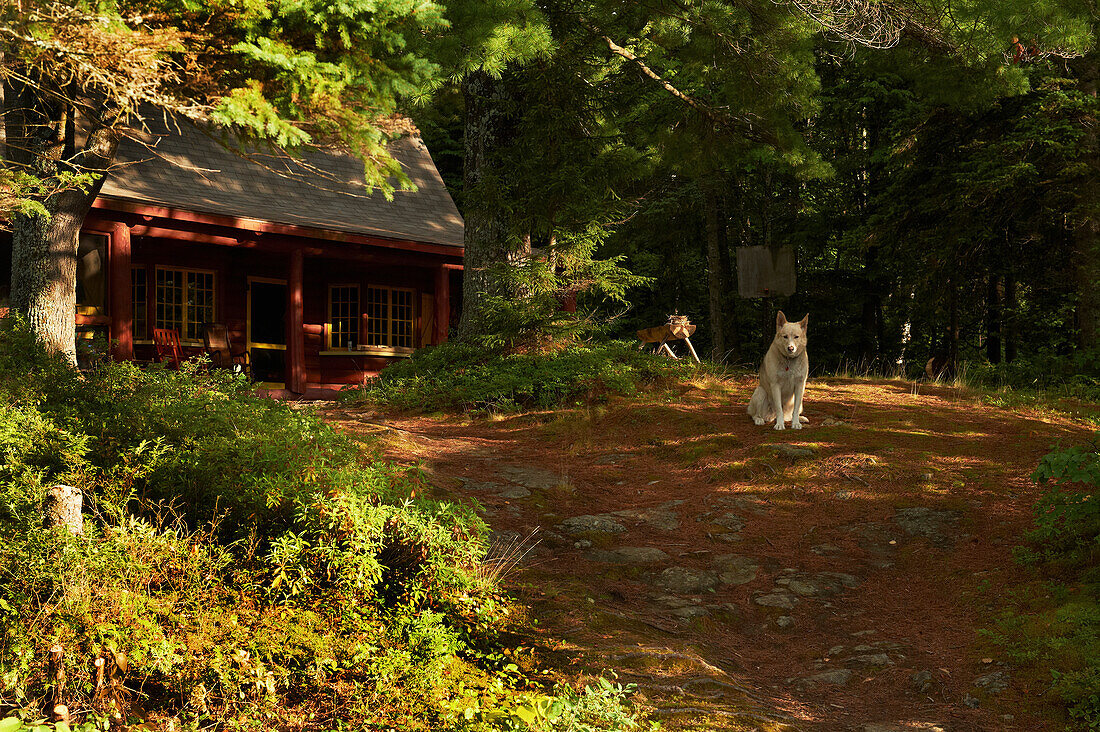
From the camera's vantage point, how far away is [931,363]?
18.0 meters

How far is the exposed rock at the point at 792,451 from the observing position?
323 inches

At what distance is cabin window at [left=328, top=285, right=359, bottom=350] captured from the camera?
18672mm

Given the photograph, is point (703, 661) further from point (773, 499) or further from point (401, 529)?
point (773, 499)

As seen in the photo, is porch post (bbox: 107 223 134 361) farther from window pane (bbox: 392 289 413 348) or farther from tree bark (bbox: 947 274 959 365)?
tree bark (bbox: 947 274 959 365)

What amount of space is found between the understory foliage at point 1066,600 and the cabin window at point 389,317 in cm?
1476

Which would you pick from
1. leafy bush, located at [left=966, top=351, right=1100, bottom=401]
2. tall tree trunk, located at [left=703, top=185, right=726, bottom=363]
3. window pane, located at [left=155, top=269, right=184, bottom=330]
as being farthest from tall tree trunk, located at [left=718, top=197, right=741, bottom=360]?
window pane, located at [left=155, top=269, right=184, bottom=330]

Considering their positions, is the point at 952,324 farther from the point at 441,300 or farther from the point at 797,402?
the point at 441,300

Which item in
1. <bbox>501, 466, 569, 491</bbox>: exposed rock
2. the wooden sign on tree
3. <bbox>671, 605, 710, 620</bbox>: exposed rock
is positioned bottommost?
<bbox>671, 605, 710, 620</bbox>: exposed rock

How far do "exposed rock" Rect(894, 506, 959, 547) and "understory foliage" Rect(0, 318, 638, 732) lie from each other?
3.42 meters

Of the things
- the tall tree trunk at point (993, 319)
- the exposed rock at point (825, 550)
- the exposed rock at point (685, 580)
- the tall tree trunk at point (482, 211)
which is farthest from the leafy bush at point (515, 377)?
the tall tree trunk at point (993, 319)

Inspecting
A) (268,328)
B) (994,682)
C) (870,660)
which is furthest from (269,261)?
(994,682)

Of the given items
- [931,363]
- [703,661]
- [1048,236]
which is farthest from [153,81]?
[931,363]

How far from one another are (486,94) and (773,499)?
27.3 feet

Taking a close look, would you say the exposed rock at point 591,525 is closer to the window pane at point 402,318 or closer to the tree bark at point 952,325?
the tree bark at point 952,325
